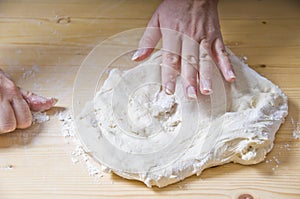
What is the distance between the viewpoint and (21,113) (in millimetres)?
1145

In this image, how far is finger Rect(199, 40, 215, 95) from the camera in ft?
3.60

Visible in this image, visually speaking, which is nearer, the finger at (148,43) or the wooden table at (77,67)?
the wooden table at (77,67)

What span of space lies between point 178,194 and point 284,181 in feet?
0.90

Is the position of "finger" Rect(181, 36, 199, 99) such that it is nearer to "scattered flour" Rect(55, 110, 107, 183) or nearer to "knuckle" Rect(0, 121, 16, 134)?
"scattered flour" Rect(55, 110, 107, 183)

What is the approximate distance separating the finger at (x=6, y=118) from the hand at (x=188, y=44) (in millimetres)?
373

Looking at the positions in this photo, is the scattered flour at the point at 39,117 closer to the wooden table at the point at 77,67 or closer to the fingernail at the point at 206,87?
the wooden table at the point at 77,67

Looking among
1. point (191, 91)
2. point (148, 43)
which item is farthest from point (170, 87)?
point (148, 43)

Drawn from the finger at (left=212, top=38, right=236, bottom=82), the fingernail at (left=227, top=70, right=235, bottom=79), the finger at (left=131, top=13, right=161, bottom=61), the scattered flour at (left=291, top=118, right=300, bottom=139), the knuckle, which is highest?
the finger at (left=131, top=13, right=161, bottom=61)

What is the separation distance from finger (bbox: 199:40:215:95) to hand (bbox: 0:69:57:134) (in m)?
0.42

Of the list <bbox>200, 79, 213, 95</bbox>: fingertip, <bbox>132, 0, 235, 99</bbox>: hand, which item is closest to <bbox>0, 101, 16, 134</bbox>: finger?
<bbox>132, 0, 235, 99</bbox>: hand

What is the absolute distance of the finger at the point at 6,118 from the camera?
1.12 metres

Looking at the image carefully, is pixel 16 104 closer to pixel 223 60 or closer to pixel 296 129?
pixel 223 60

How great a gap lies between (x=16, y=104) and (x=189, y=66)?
19.0 inches

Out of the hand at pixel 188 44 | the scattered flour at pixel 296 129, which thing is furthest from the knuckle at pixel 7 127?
the scattered flour at pixel 296 129
